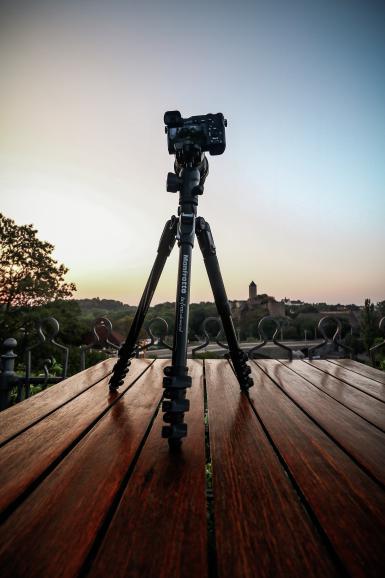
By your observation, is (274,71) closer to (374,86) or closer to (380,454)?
(374,86)

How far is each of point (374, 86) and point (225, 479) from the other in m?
11.5

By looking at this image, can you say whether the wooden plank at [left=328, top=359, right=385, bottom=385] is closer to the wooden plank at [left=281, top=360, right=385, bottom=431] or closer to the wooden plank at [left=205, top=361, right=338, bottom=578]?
the wooden plank at [left=281, top=360, right=385, bottom=431]

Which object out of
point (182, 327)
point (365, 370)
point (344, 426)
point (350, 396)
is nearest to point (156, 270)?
point (182, 327)

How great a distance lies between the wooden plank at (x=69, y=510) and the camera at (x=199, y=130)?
1707 mm

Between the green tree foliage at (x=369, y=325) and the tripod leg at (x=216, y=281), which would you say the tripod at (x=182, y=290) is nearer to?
the tripod leg at (x=216, y=281)

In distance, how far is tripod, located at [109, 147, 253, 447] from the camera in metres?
1.05

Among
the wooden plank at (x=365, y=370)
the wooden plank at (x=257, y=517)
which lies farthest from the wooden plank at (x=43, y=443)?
the wooden plank at (x=365, y=370)

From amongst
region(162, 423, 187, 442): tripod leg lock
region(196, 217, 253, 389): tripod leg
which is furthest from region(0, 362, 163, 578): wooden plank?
region(196, 217, 253, 389): tripod leg

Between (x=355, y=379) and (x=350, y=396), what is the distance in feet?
2.18

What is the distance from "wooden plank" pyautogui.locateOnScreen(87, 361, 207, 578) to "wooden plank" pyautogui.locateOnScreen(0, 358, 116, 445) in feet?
2.44

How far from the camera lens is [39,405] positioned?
160 centimetres

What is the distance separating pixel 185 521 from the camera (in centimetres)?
67

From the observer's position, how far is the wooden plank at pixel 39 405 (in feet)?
4.12

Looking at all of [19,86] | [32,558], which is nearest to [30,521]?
[32,558]
